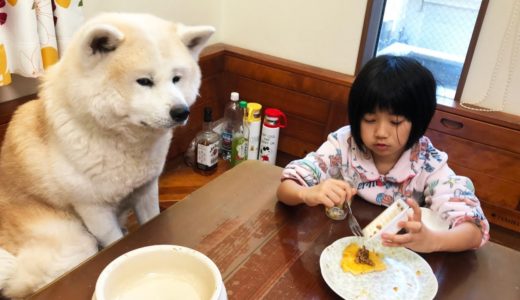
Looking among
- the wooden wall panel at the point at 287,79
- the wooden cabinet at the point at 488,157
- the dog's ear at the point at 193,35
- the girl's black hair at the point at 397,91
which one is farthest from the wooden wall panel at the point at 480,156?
the dog's ear at the point at 193,35

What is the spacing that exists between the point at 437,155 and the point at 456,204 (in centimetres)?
19

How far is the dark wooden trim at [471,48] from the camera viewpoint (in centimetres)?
175

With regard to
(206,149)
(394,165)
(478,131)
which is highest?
(394,165)

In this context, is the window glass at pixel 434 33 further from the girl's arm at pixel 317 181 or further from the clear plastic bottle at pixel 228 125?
the girl's arm at pixel 317 181

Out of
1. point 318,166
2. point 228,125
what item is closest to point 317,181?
point 318,166

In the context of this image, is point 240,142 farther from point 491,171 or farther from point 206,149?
point 491,171

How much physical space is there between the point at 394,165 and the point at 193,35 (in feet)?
2.12

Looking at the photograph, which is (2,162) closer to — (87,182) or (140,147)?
(87,182)

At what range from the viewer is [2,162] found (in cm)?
119

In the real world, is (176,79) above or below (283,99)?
above

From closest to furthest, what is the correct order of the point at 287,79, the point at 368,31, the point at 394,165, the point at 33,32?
the point at 394,165 → the point at 33,32 → the point at 368,31 → the point at 287,79

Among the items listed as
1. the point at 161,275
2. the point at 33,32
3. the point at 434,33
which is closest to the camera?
the point at 161,275

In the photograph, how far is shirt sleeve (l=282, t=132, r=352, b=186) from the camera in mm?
1071

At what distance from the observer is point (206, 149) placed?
2.13 m
